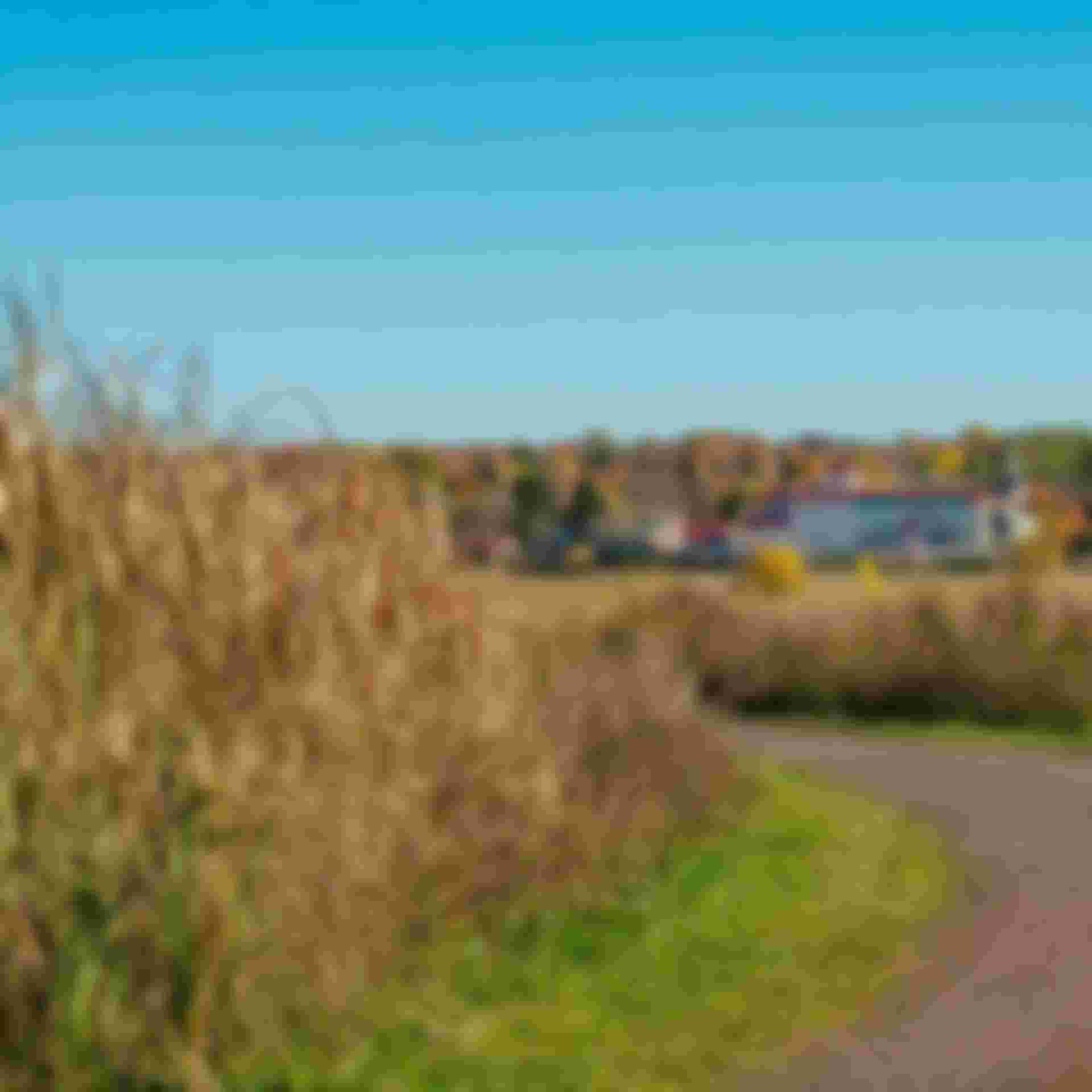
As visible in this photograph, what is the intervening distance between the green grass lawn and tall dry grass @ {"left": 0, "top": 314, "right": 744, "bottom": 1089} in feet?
0.76

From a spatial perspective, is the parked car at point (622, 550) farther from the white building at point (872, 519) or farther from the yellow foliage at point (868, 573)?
the white building at point (872, 519)

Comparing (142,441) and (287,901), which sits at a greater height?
(142,441)

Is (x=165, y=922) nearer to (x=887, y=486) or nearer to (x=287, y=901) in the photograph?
(x=287, y=901)

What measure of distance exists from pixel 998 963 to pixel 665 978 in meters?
1.61

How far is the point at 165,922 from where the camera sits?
802cm

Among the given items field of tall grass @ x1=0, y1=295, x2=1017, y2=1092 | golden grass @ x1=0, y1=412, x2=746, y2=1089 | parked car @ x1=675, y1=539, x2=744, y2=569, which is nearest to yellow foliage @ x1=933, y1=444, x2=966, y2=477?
parked car @ x1=675, y1=539, x2=744, y2=569

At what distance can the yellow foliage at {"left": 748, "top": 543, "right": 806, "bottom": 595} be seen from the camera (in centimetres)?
3459

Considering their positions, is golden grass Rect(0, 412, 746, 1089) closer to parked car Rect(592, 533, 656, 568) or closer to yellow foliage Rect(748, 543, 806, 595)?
parked car Rect(592, 533, 656, 568)

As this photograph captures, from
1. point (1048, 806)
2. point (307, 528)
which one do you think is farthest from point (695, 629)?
point (307, 528)

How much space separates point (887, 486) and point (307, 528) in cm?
4126

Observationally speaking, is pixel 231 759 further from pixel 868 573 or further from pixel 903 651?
pixel 868 573

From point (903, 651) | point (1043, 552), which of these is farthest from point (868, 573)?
point (903, 651)

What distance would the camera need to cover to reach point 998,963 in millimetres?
11148

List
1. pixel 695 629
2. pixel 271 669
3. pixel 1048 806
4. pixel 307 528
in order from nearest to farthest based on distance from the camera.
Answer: pixel 271 669
pixel 307 528
pixel 1048 806
pixel 695 629
